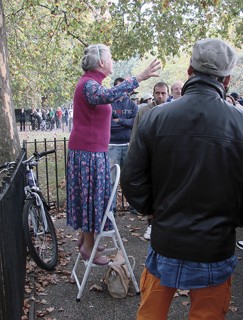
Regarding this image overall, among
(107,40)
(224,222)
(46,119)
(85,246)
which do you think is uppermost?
(107,40)

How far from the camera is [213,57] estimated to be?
1809 mm

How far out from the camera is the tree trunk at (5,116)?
5.13 m

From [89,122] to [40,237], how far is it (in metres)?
1.81

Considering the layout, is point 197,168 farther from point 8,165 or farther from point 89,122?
point 8,165

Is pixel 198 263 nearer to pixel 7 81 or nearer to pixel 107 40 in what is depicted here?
pixel 7 81

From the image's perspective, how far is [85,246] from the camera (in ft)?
12.3

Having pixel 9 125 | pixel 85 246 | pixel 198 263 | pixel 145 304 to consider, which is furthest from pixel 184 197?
pixel 9 125

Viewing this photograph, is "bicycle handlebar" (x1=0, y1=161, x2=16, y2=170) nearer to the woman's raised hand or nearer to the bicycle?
the bicycle

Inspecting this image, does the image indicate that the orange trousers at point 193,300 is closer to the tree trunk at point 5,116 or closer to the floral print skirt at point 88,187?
the floral print skirt at point 88,187

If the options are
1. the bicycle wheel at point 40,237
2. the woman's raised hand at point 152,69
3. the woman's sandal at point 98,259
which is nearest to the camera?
the woman's raised hand at point 152,69

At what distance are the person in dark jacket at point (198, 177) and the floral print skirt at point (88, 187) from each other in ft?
5.04

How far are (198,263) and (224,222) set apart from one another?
237 mm

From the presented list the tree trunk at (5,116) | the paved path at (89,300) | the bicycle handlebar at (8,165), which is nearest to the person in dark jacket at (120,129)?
the tree trunk at (5,116)

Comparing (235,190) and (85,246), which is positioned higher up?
(235,190)
